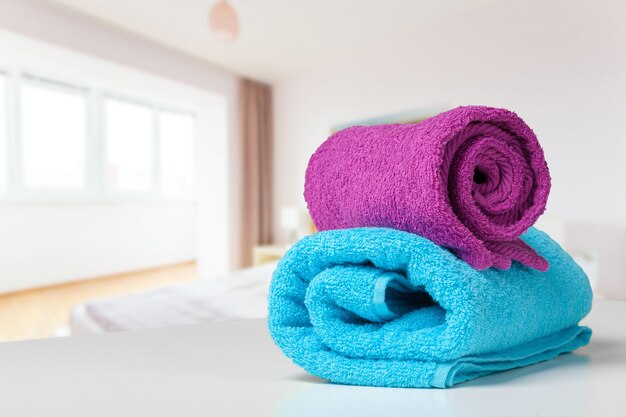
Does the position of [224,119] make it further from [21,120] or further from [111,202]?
[21,120]

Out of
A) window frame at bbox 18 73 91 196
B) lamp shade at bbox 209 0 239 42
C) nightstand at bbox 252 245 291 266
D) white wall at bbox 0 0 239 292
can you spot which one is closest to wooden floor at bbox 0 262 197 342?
white wall at bbox 0 0 239 292

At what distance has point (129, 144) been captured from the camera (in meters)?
4.41

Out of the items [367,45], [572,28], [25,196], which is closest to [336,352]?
[572,28]

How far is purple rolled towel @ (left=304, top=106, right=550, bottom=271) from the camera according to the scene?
0.33 m

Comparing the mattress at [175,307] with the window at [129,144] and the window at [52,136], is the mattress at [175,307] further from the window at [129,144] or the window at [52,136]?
the window at [129,144]

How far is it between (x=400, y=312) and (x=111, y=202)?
428 cm

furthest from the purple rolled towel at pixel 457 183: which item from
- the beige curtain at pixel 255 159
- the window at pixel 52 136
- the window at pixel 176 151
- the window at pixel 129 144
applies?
the window at pixel 176 151

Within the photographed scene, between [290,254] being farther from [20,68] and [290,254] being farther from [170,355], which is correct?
[20,68]

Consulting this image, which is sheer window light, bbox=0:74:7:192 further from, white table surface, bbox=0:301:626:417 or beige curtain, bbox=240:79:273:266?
white table surface, bbox=0:301:626:417

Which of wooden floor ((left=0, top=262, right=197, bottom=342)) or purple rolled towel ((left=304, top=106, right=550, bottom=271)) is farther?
wooden floor ((left=0, top=262, right=197, bottom=342))

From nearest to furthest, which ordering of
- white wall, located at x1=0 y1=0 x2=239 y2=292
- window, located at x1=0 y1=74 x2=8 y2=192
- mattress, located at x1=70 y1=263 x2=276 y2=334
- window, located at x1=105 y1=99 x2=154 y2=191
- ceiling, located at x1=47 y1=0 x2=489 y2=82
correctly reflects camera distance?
mattress, located at x1=70 y1=263 x2=276 y2=334, ceiling, located at x1=47 y1=0 x2=489 y2=82, white wall, located at x1=0 y1=0 x2=239 y2=292, window, located at x1=0 y1=74 x2=8 y2=192, window, located at x1=105 y1=99 x2=154 y2=191

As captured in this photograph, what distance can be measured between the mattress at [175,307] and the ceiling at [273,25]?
1.16 metres

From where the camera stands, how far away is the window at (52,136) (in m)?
3.59

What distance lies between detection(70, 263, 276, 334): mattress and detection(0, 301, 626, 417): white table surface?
0.88m
